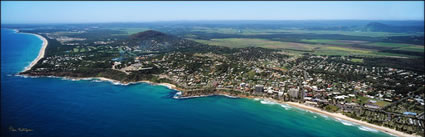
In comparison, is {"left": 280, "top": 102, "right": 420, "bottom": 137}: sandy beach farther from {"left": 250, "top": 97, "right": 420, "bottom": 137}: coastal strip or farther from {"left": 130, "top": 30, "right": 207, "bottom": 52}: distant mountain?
{"left": 130, "top": 30, "right": 207, "bottom": 52}: distant mountain

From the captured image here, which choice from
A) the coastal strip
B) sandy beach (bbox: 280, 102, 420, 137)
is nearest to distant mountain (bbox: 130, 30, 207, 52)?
the coastal strip

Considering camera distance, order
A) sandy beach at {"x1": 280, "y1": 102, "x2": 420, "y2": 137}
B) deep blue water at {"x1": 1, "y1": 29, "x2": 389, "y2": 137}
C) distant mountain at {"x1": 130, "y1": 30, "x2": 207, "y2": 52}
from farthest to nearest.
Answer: distant mountain at {"x1": 130, "y1": 30, "x2": 207, "y2": 52} → sandy beach at {"x1": 280, "y1": 102, "x2": 420, "y2": 137} → deep blue water at {"x1": 1, "y1": 29, "x2": 389, "y2": 137}

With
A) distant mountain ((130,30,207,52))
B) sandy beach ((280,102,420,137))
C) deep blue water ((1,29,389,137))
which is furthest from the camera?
distant mountain ((130,30,207,52))

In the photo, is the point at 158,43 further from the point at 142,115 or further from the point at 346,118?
the point at 346,118

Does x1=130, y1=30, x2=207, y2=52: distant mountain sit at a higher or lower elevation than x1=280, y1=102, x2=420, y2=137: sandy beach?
higher

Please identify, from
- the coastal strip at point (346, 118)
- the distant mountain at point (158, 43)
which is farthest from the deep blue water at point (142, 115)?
the distant mountain at point (158, 43)

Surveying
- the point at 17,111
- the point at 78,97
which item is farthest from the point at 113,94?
the point at 17,111

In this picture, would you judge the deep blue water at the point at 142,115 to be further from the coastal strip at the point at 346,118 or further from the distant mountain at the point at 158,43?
the distant mountain at the point at 158,43
